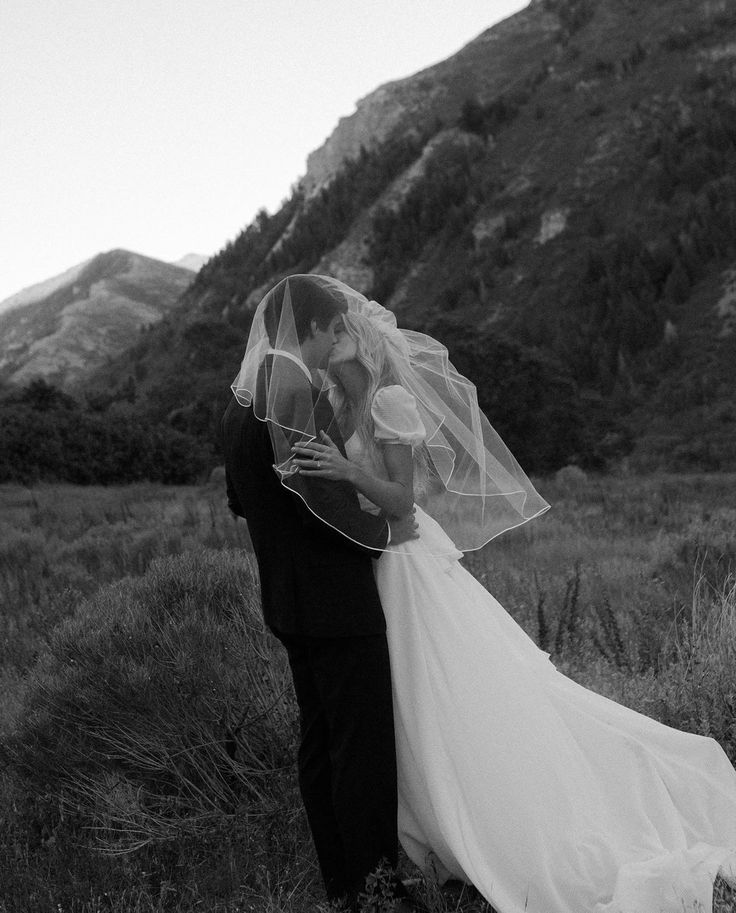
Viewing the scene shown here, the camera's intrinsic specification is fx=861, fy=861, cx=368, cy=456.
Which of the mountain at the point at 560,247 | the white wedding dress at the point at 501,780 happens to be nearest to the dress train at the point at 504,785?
the white wedding dress at the point at 501,780

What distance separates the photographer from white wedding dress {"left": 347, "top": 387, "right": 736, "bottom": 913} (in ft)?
7.63

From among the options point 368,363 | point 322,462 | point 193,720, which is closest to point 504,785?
point 322,462

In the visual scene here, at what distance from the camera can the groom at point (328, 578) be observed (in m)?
2.25

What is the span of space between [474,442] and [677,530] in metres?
6.90

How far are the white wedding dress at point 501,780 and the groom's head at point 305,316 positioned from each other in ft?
0.72

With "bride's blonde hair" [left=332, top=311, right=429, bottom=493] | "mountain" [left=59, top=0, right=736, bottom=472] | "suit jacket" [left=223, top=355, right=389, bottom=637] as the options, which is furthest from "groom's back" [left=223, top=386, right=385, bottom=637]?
"mountain" [left=59, top=0, right=736, bottom=472]

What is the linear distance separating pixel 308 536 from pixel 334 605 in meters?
0.20

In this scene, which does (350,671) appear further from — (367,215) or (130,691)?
(367,215)

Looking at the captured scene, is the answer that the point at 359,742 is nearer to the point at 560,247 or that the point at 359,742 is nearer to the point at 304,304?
the point at 304,304

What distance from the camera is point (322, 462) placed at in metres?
2.18

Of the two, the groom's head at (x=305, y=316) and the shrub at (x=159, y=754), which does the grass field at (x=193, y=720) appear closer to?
the shrub at (x=159, y=754)

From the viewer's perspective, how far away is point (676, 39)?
50406 millimetres

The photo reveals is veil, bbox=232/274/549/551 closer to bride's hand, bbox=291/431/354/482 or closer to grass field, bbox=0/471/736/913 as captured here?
bride's hand, bbox=291/431/354/482

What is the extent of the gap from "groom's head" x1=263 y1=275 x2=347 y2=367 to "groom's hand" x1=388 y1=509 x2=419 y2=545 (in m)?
0.48
